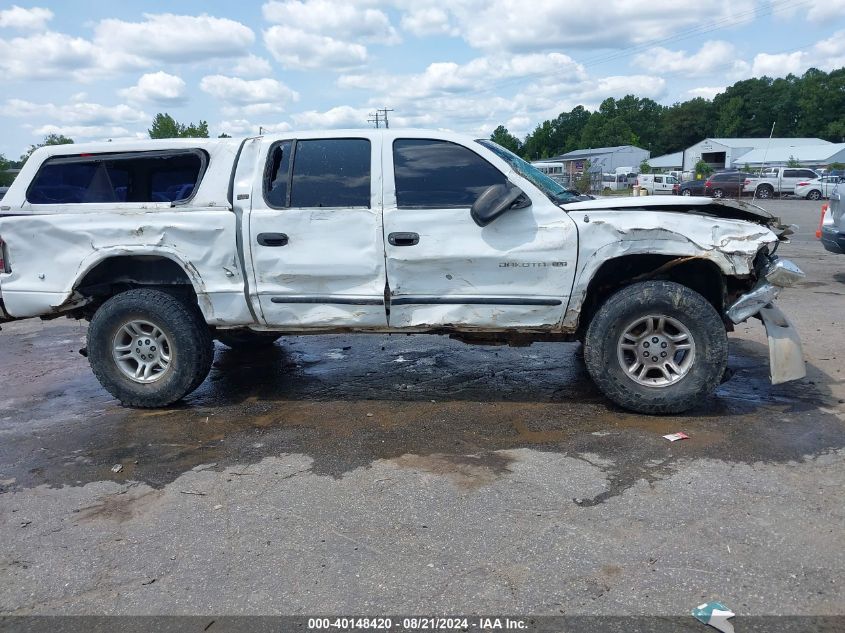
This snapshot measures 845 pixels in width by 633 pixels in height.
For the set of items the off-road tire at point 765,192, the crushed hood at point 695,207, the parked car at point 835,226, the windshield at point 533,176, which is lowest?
the off-road tire at point 765,192

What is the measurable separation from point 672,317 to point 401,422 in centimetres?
195

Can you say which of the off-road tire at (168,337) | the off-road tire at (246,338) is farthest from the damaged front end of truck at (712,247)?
the off-road tire at (168,337)

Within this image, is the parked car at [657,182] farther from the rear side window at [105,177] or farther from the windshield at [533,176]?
the rear side window at [105,177]

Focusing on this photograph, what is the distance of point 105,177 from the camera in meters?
5.23

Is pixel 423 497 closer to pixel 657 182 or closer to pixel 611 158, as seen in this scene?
pixel 657 182

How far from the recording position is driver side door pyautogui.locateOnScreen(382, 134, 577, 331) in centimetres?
458

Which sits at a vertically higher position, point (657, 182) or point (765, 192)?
point (657, 182)

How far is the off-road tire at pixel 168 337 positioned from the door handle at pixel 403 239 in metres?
1.63

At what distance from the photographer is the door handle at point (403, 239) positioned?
4.66m

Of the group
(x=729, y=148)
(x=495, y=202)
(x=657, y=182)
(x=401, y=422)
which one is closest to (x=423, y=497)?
(x=401, y=422)

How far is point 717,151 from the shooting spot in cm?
8144

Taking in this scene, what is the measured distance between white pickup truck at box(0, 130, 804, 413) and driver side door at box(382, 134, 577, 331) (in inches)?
0.4

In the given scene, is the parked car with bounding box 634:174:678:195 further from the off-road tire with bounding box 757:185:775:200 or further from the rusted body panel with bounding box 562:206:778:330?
the rusted body panel with bounding box 562:206:778:330

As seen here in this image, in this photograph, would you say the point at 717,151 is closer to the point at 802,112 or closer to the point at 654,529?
the point at 802,112
